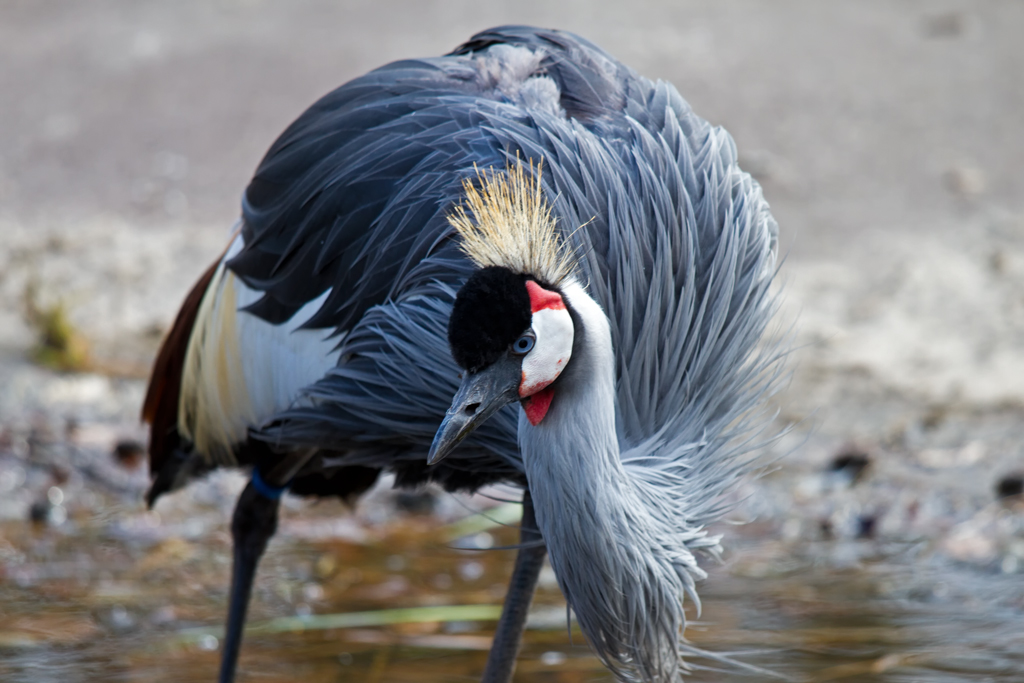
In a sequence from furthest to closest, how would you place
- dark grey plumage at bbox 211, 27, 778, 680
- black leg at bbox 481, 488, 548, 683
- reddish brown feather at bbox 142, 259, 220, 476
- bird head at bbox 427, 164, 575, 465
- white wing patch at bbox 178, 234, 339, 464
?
reddish brown feather at bbox 142, 259, 220, 476, white wing patch at bbox 178, 234, 339, 464, black leg at bbox 481, 488, 548, 683, dark grey plumage at bbox 211, 27, 778, 680, bird head at bbox 427, 164, 575, 465

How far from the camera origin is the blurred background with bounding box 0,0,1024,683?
2939 millimetres

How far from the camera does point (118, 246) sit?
15.9 ft

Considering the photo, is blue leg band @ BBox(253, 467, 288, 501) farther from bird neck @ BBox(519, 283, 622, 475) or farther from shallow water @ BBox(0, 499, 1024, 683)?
bird neck @ BBox(519, 283, 622, 475)

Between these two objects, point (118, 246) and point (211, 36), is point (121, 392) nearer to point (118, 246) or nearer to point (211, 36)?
point (118, 246)

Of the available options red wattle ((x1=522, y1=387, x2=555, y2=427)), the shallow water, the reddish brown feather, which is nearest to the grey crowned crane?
red wattle ((x1=522, y1=387, x2=555, y2=427))

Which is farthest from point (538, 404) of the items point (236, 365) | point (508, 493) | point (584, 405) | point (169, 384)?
point (169, 384)

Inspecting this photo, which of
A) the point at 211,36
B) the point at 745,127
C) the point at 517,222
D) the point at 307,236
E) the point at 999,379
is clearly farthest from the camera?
the point at 211,36

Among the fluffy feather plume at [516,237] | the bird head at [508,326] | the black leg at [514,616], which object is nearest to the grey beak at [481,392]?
the bird head at [508,326]

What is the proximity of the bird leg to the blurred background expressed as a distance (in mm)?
203

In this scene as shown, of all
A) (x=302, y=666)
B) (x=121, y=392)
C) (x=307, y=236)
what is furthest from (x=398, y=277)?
(x=121, y=392)

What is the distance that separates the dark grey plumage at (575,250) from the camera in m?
1.99

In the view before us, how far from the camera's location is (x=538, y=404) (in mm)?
1771

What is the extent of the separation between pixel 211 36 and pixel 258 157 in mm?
1132

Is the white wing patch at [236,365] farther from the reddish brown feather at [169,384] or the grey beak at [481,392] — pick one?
the grey beak at [481,392]
